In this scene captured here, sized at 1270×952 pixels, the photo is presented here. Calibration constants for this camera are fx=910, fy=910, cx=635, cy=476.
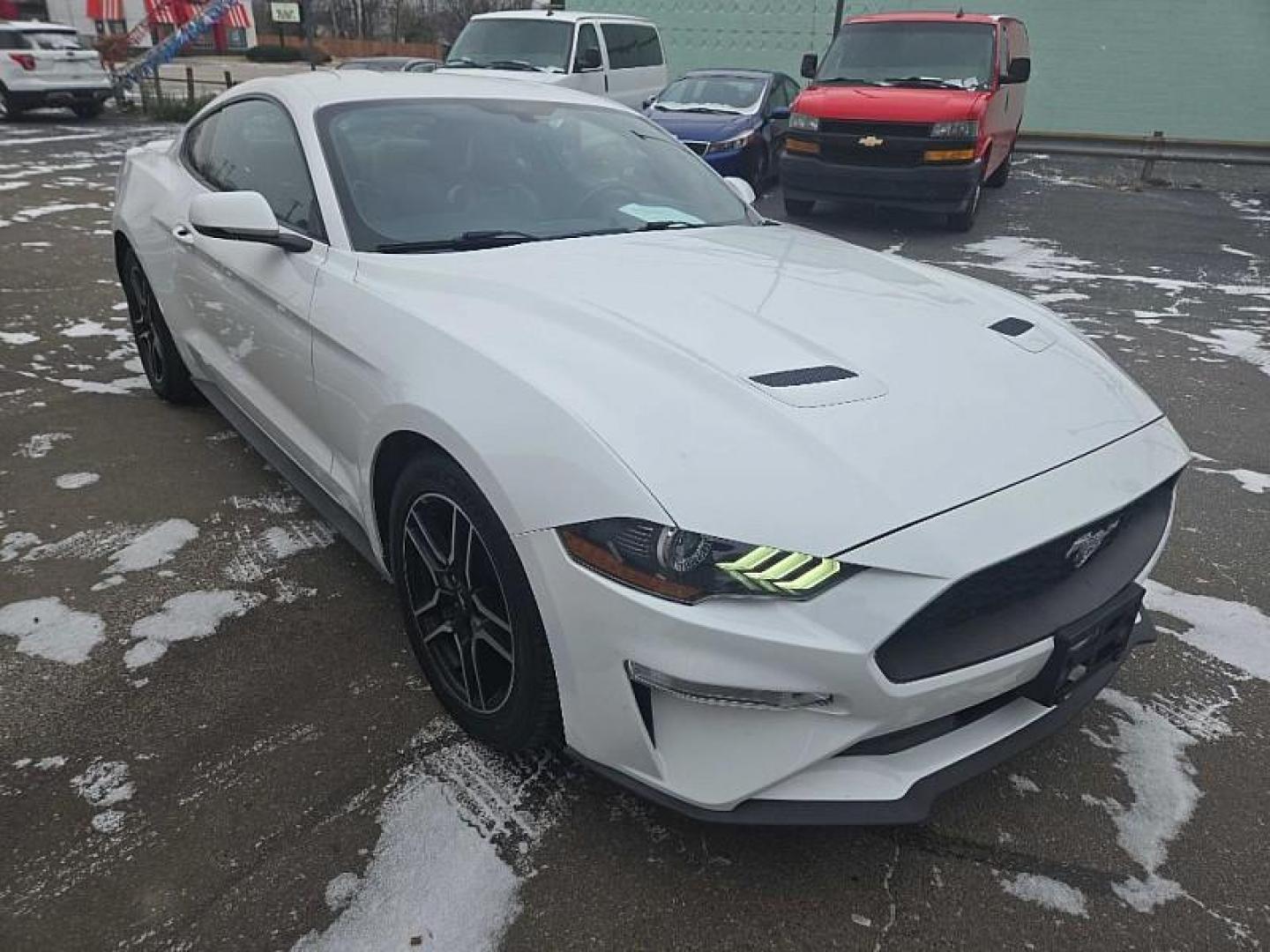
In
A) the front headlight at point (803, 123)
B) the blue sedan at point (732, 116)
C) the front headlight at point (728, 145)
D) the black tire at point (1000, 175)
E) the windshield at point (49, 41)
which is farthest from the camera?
the windshield at point (49, 41)

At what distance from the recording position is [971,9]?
16.1m

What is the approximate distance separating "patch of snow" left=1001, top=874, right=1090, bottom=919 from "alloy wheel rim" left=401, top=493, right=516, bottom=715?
1123 millimetres

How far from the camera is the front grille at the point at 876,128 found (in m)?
8.27

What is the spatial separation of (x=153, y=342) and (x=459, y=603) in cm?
296

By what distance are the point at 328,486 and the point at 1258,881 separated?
8.18ft

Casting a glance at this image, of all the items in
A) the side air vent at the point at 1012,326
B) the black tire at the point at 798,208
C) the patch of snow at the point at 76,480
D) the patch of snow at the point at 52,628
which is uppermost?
the side air vent at the point at 1012,326

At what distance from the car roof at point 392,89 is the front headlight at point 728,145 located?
20.3 feet

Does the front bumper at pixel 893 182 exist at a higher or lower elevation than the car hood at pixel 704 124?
lower

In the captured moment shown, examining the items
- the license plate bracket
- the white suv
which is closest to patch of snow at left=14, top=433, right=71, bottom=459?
the license plate bracket

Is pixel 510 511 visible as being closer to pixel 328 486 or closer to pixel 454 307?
pixel 454 307

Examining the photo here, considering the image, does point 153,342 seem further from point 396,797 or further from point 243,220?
point 396,797

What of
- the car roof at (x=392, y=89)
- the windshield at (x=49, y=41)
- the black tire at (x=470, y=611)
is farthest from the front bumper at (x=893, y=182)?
the windshield at (x=49, y=41)

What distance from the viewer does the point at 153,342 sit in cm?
423

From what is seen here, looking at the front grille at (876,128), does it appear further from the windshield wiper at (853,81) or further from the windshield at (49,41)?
the windshield at (49,41)
